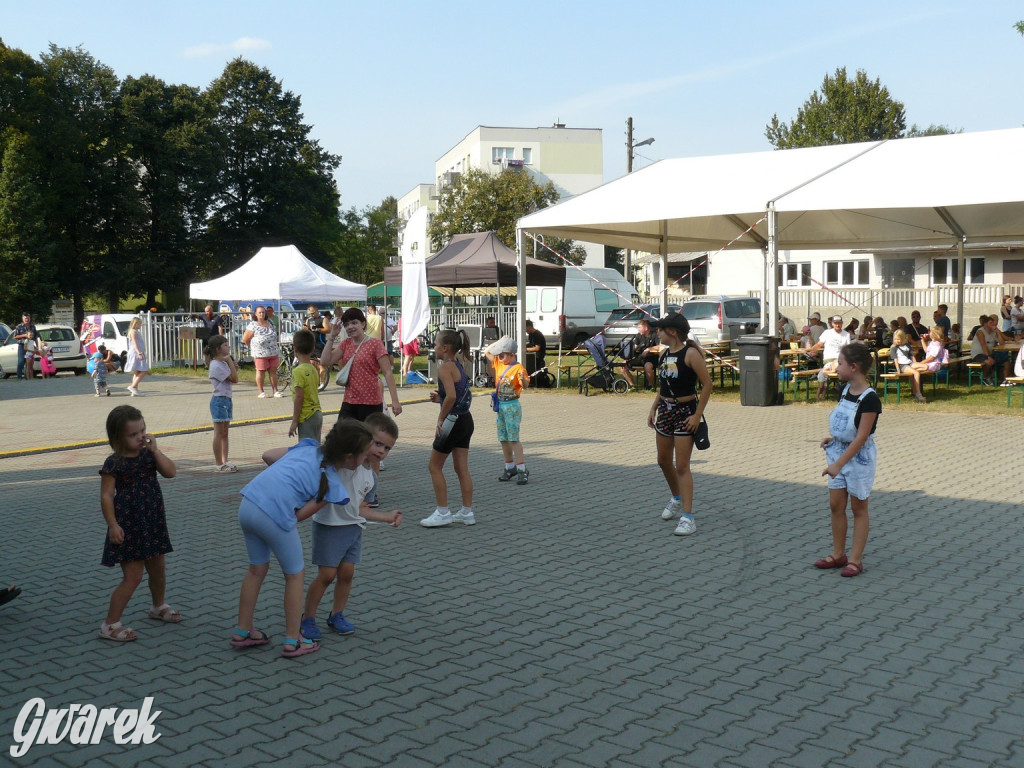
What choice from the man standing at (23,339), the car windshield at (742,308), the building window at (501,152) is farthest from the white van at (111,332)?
the building window at (501,152)

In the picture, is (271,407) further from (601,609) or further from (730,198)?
(601,609)

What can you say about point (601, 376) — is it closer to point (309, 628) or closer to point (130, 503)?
point (309, 628)

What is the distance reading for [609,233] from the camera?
22.4 meters

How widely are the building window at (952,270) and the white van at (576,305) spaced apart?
1642 centimetres

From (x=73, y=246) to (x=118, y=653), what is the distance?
1926 inches

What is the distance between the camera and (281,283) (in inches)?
938

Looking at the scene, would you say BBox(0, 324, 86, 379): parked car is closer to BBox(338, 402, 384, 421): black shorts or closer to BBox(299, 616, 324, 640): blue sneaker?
BBox(338, 402, 384, 421): black shorts

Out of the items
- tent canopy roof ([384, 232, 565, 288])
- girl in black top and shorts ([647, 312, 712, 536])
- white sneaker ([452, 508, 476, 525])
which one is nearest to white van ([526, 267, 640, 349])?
tent canopy roof ([384, 232, 565, 288])

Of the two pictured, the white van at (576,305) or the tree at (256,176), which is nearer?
the white van at (576,305)

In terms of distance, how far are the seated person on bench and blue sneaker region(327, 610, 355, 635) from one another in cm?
1427

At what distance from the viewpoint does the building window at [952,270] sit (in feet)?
139

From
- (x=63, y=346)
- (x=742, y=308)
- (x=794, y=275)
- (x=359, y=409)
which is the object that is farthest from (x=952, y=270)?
(x=359, y=409)

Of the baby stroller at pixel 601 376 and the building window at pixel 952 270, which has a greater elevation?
the building window at pixel 952 270

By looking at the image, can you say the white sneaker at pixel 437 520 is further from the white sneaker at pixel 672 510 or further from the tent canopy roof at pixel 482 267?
the tent canopy roof at pixel 482 267
